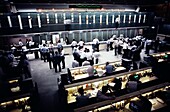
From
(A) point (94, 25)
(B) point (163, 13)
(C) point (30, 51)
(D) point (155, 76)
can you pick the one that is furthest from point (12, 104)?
(B) point (163, 13)

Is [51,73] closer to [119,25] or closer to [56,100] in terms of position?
[56,100]

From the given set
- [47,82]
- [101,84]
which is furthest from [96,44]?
Result: [101,84]

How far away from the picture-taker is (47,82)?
6578mm

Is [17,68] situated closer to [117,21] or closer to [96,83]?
[96,83]

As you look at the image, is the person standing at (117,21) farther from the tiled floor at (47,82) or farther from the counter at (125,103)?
the counter at (125,103)

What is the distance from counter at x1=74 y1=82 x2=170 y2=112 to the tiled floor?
5.99ft

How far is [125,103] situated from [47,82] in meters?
3.93

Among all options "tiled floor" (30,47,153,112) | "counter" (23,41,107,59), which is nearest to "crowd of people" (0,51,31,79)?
"tiled floor" (30,47,153,112)

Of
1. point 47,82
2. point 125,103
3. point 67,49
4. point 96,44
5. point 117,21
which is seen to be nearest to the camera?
point 125,103

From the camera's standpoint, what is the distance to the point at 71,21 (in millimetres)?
10594

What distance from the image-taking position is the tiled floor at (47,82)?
16.4 ft

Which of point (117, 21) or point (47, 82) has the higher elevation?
point (117, 21)

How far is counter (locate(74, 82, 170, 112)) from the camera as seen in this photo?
11.2 ft

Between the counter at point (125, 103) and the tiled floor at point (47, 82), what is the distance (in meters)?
1.83
